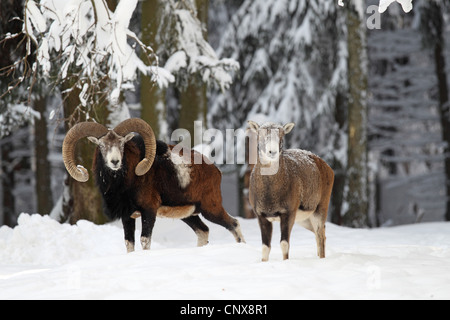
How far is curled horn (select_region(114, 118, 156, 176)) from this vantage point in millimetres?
7898

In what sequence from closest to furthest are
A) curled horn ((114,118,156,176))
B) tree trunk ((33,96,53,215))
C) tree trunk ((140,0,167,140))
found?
curled horn ((114,118,156,176)), tree trunk ((140,0,167,140)), tree trunk ((33,96,53,215))

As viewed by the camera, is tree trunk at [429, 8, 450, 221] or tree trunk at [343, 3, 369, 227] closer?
tree trunk at [343, 3, 369, 227]

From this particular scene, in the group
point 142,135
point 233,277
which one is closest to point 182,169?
point 142,135

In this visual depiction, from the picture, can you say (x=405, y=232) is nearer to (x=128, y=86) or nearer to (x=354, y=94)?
(x=354, y=94)

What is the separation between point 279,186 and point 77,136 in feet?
9.42

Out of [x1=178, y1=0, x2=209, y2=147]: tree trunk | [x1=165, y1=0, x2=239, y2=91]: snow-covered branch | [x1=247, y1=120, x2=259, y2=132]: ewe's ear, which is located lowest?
[x1=247, y1=120, x2=259, y2=132]: ewe's ear

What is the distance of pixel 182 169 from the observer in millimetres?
8562

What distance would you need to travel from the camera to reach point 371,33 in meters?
21.2

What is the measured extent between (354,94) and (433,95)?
29.1 ft

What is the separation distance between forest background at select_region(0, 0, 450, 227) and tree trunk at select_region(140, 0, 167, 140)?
23 millimetres

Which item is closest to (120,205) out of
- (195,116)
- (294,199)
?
(294,199)

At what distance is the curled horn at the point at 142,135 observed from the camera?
7.90m

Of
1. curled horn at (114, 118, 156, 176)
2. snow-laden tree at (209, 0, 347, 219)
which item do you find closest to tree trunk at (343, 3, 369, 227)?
snow-laden tree at (209, 0, 347, 219)

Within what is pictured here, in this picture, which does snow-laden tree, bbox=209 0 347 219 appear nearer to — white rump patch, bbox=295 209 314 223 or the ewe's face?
white rump patch, bbox=295 209 314 223
